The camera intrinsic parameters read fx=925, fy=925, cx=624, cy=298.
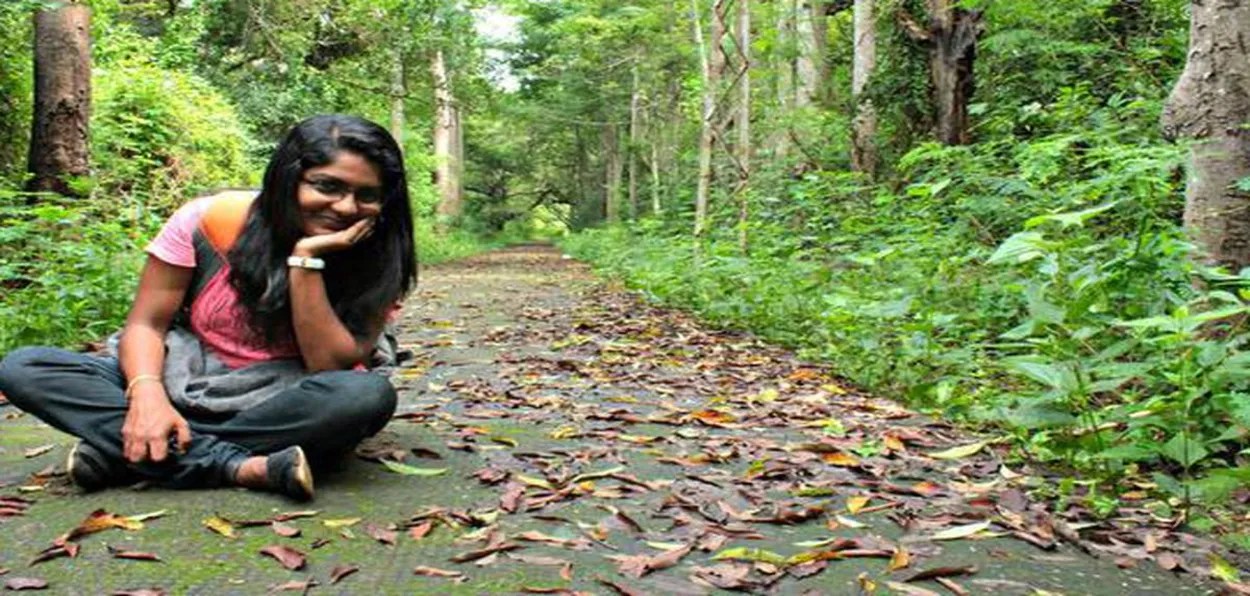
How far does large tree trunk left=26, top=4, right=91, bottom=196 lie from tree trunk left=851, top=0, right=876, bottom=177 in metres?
8.10

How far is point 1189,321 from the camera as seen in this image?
9.03 ft

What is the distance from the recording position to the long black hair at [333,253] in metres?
2.85

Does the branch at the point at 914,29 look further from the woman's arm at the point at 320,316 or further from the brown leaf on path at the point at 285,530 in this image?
the brown leaf on path at the point at 285,530

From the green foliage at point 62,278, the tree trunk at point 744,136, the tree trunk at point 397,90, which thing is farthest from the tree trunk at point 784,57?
the green foliage at point 62,278

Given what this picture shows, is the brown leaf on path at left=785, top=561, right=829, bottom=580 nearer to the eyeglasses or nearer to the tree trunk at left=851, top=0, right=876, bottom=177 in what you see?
the eyeglasses

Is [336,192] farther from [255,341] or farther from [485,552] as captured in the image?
[485,552]

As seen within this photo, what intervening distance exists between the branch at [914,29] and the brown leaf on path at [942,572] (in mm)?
8492

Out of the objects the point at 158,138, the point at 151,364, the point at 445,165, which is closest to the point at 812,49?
the point at 158,138

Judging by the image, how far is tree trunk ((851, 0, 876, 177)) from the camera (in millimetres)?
11080

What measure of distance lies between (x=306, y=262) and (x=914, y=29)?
8592 mm

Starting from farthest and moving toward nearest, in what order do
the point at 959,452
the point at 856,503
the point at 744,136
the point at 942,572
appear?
the point at 744,136
the point at 959,452
the point at 856,503
the point at 942,572

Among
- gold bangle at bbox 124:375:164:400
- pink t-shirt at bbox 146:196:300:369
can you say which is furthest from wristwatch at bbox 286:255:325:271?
gold bangle at bbox 124:375:164:400

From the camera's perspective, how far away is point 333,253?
299 centimetres

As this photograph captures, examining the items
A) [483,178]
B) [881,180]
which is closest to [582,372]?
[881,180]
